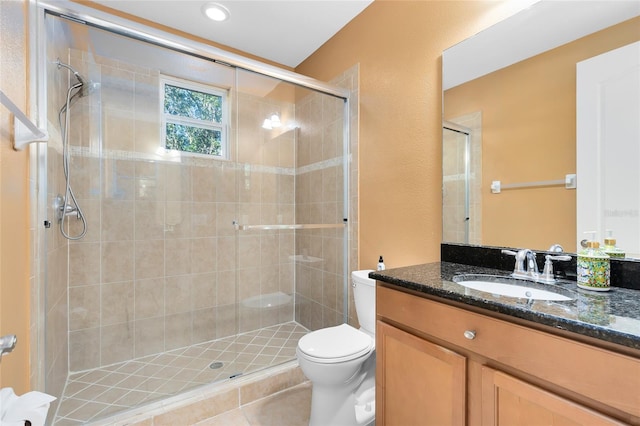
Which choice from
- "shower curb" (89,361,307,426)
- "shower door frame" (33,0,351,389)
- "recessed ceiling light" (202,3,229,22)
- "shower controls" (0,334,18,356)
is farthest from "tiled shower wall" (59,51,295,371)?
"shower controls" (0,334,18,356)

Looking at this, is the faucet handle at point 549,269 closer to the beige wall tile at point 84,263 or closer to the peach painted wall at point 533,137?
the peach painted wall at point 533,137

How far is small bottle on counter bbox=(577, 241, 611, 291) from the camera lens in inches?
37.6

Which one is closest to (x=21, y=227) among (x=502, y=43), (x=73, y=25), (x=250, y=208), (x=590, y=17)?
(x=73, y=25)

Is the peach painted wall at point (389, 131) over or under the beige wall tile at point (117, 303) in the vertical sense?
over

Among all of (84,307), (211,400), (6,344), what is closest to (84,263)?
(84,307)

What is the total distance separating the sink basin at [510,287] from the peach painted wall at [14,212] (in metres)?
1.60

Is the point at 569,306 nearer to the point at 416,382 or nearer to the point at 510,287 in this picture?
the point at 510,287

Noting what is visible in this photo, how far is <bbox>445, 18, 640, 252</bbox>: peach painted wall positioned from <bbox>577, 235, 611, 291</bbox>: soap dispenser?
0.13 metres

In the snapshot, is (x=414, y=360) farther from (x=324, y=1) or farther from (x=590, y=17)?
(x=324, y=1)

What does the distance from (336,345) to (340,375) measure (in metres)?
0.14

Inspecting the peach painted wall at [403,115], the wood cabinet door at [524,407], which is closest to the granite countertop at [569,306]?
the wood cabinet door at [524,407]

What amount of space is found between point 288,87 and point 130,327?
2.29 metres

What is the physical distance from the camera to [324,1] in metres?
2.02

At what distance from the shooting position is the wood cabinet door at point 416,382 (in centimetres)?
90
